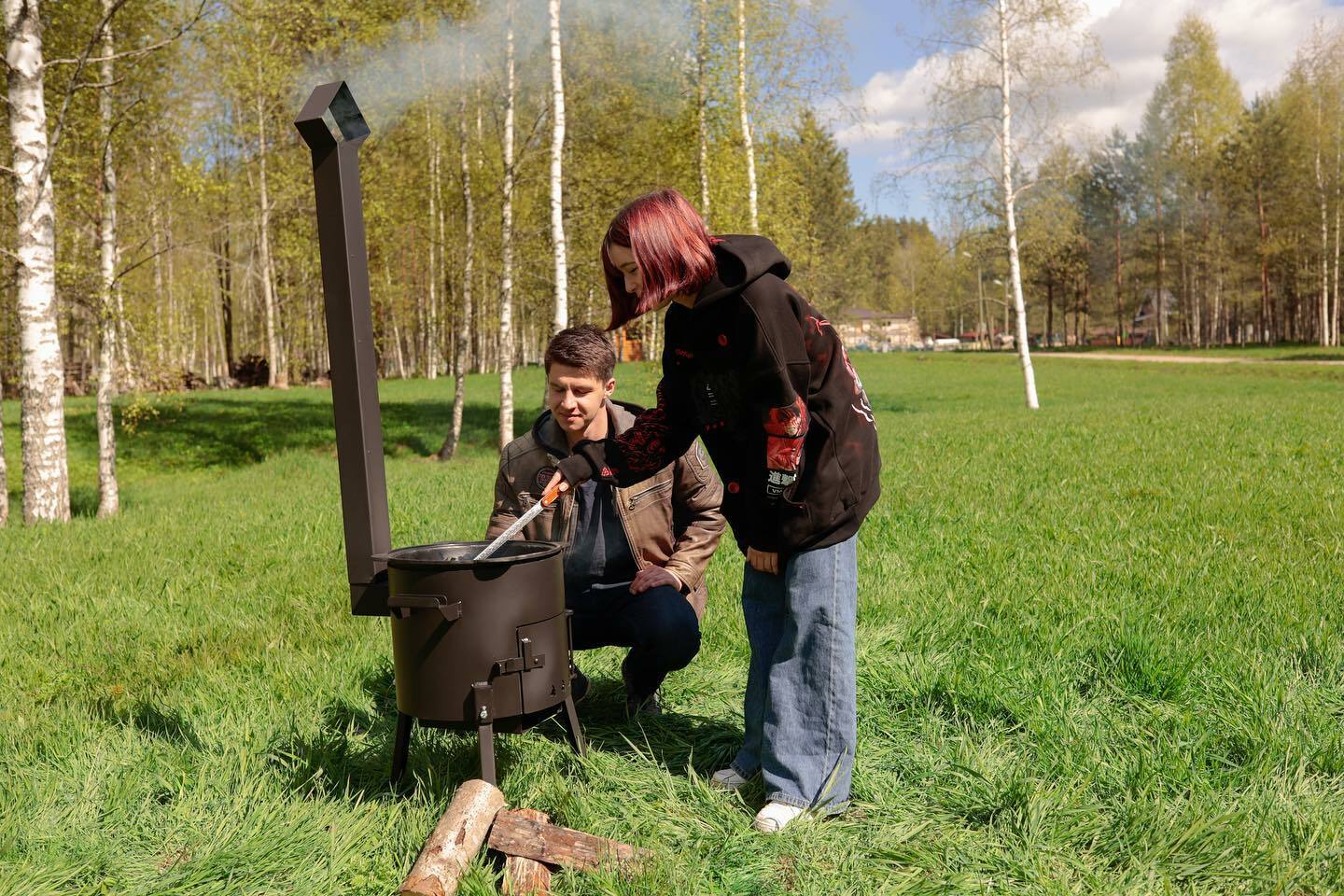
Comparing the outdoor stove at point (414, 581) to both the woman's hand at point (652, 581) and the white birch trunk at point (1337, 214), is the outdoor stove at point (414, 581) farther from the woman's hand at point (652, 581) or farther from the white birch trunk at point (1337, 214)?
the white birch trunk at point (1337, 214)

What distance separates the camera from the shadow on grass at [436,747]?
3.30m

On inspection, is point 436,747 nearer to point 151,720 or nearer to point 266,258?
point 151,720

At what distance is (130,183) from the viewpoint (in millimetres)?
25688

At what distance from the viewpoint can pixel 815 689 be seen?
309cm

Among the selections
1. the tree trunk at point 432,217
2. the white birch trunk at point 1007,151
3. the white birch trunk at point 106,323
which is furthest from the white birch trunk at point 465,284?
the white birch trunk at point 1007,151

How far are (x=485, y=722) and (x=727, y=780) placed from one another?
91cm

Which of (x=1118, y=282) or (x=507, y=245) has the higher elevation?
(x=1118, y=282)

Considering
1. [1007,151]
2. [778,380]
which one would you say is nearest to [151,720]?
[778,380]

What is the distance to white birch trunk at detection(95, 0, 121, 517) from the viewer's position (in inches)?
454

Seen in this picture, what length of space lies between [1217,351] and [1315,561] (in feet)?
148

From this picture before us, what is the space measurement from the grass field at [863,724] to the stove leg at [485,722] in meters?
A: 0.30

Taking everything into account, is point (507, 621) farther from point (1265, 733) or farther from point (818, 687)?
point (1265, 733)

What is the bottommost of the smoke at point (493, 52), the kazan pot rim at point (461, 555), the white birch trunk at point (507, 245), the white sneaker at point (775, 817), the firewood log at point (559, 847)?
the white sneaker at point (775, 817)

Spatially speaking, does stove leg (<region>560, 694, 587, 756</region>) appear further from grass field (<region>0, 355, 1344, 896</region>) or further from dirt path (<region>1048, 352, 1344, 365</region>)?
dirt path (<region>1048, 352, 1344, 365</region>)
